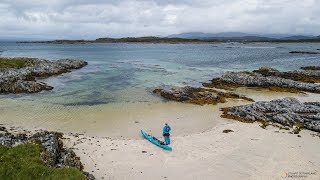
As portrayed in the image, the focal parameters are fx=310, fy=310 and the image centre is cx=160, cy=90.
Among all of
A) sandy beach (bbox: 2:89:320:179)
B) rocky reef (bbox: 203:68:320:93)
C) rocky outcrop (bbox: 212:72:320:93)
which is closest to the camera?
sandy beach (bbox: 2:89:320:179)

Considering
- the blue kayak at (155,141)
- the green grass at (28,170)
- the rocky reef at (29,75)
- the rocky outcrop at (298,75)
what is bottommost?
the blue kayak at (155,141)

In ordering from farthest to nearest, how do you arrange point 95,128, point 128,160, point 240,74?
point 240,74 → point 95,128 → point 128,160

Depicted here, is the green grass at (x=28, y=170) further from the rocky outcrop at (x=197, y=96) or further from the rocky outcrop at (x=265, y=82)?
the rocky outcrop at (x=265, y=82)

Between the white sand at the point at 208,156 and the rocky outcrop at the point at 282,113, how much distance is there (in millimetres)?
1714

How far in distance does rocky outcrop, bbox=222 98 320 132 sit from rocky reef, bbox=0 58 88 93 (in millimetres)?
24687

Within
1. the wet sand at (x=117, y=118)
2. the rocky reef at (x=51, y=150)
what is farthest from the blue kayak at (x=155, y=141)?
the rocky reef at (x=51, y=150)

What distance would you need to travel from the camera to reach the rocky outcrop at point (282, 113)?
26.4 metres

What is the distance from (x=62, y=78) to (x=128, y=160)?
3540 cm

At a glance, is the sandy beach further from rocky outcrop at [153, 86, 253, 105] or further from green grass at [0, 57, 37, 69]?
green grass at [0, 57, 37, 69]

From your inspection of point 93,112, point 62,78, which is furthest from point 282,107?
point 62,78

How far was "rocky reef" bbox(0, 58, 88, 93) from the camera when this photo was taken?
128ft

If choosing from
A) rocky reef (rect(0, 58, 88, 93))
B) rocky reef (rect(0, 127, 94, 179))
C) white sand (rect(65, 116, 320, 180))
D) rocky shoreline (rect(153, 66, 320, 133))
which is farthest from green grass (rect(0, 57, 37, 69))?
white sand (rect(65, 116, 320, 180))

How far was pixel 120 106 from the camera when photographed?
109 feet

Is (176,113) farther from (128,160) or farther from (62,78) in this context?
(62,78)
